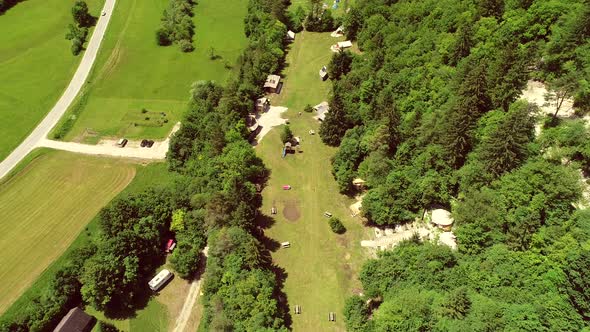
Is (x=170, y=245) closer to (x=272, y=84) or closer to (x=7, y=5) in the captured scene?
(x=272, y=84)

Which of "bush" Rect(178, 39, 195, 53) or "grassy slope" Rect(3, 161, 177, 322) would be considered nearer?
"grassy slope" Rect(3, 161, 177, 322)

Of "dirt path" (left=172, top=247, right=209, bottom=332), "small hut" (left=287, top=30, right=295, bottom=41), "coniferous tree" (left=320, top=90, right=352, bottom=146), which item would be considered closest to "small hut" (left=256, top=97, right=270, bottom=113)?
"coniferous tree" (left=320, top=90, right=352, bottom=146)

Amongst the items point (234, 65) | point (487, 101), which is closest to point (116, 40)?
point (234, 65)

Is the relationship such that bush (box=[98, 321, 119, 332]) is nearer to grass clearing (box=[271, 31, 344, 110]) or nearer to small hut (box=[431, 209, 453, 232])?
small hut (box=[431, 209, 453, 232])

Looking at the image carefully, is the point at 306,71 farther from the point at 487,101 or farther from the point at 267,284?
the point at 267,284

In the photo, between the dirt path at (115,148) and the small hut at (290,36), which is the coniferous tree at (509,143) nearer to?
the dirt path at (115,148)
